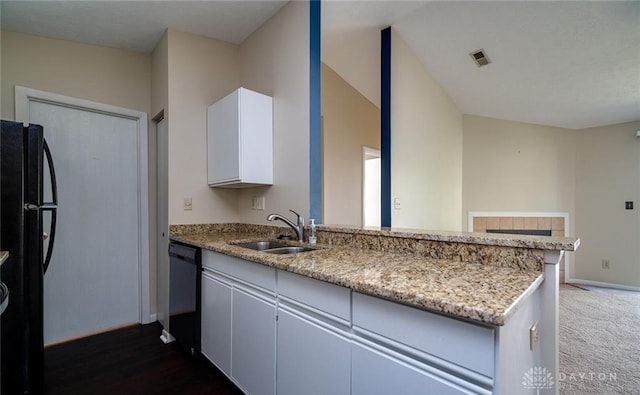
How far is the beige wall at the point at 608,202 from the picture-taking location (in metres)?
4.36

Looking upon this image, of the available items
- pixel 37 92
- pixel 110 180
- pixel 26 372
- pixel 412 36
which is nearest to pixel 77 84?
pixel 37 92

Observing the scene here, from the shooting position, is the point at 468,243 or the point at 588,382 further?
the point at 588,382

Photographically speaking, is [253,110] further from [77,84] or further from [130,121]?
[77,84]

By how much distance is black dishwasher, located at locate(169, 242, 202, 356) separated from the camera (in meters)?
2.02

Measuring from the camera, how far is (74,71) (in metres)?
2.54

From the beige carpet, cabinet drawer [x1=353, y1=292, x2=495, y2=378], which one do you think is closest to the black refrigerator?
cabinet drawer [x1=353, y1=292, x2=495, y2=378]

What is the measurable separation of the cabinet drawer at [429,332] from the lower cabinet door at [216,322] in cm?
102

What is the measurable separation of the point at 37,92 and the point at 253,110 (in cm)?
176

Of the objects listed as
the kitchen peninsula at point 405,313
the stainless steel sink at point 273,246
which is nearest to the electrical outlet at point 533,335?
the kitchen peninsula at point 405,313

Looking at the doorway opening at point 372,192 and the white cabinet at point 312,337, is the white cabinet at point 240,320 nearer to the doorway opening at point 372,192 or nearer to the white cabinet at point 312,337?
the white cabinet at point 312,337

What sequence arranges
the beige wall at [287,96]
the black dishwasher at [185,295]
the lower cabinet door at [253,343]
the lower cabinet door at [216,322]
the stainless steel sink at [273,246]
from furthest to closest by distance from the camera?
1. the beige wall at [287,96]
2. the black dishwasher at [185,295]
3. the stainless steel sink at [273,246]
4. the lower cabinet door at [216,322]
5. the lower cabinet door at [253,343]

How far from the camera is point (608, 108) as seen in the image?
401 centimetres

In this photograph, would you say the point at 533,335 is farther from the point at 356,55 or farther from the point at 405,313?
the point at 356,55

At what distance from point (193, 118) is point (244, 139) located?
0.71 m
